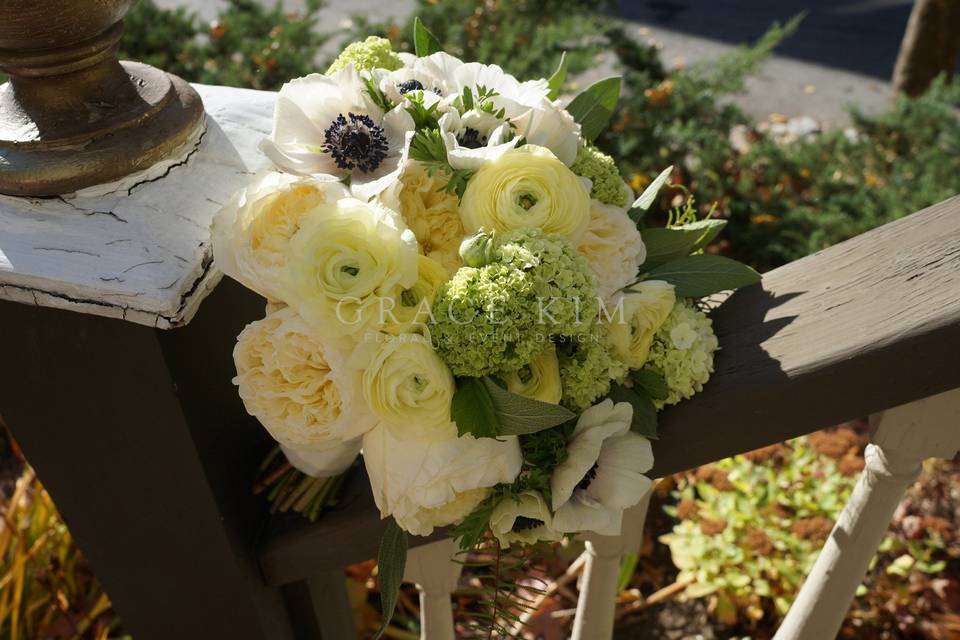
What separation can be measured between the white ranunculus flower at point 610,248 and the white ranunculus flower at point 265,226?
288 mm

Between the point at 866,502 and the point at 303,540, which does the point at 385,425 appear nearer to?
the point at 303,540

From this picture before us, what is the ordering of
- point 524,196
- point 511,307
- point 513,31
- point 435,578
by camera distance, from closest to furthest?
point 511,307, point 524,196, point 435,578, point 513,31

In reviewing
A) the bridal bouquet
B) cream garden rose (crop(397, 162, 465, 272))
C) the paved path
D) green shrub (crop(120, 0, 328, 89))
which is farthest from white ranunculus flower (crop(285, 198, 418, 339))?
the paved path

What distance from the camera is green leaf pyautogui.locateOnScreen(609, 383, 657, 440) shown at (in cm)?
99

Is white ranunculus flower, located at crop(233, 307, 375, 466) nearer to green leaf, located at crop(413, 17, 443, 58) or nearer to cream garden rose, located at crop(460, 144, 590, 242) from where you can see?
cream garden rose, located at crop(460, 144, 590, 242)

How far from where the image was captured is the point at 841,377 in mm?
950

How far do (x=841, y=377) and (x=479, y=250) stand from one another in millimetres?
419

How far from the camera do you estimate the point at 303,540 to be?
1.14 meters

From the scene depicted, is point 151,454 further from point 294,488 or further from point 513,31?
point 513,31

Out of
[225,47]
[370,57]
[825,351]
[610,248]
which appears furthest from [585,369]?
[225,47]

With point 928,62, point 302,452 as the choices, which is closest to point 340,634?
point 302,452

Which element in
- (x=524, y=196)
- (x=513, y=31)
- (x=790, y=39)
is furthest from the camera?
(x=790, y=39)

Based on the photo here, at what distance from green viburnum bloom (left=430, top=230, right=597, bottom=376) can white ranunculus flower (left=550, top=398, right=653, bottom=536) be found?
0.12 meters

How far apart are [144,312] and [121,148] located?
211 mm
